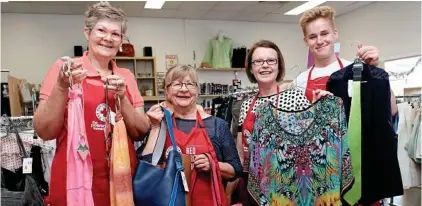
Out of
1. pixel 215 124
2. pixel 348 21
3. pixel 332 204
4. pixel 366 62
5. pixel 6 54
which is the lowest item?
pixel 332 204

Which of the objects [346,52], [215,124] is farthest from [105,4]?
[346,52]

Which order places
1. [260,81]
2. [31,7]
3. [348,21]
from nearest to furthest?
[260,81] → [31,7] → [348,21]

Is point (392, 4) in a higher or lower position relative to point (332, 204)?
higher

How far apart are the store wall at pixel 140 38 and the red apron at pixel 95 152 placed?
5440 millimetres

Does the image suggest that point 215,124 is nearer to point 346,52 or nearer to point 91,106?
point 91,106

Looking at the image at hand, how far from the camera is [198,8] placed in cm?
747

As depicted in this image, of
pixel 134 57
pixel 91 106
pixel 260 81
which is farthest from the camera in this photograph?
pixel 134 57

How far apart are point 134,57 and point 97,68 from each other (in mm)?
6033

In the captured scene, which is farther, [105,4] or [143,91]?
[143,91]

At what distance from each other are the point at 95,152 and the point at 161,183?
0.33 m

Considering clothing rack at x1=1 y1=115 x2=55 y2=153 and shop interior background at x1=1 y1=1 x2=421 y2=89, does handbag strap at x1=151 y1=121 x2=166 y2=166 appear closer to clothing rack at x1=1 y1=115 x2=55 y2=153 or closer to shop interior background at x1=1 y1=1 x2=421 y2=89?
clothing rack at x1=1 y1=115 x2=55 y2=153

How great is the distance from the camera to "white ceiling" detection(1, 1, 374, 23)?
6914mm

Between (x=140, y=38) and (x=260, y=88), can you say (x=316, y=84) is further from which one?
(x=140, y=38)

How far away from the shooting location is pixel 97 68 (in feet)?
5.56
